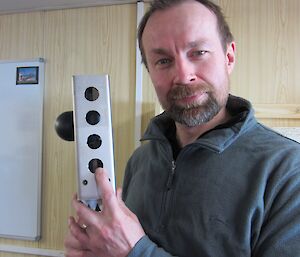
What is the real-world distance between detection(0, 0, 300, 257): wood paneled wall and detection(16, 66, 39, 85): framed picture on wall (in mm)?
71

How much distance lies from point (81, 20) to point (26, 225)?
1.32 m

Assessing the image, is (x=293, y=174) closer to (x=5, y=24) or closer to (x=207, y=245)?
(x=207, y=245)

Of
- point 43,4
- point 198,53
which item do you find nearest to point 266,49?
point 198,53

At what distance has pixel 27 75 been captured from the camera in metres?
1.88

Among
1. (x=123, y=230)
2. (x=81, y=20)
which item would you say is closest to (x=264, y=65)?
(x=81, y=20)

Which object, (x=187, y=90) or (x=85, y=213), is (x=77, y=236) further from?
(x=187, y=90)

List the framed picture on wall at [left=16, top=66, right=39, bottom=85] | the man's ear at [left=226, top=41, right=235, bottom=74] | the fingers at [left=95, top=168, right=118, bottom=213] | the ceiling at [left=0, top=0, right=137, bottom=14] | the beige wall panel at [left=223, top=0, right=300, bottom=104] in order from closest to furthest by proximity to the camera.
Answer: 1. the fingers at [left=95, top=168, right=118, bottom=213]
2. the man's ear at [left=226, top=41, right=235, bottom=74]
3. the beige wall panel at [left=223, top=0, right=300, bottom=104]
4. the ceiling at [left=0, top=0, right=137, bottom=14]
5. the framed picture on wall at [left=16, top=66, right=39, bottom=85]

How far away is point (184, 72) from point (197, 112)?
96 mm

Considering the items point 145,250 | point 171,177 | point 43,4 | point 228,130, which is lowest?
point 145,250

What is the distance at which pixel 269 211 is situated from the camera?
55 centimetres

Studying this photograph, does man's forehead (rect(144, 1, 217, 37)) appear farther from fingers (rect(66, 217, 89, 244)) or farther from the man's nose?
fingers (rect(66, 217, 89, 244))

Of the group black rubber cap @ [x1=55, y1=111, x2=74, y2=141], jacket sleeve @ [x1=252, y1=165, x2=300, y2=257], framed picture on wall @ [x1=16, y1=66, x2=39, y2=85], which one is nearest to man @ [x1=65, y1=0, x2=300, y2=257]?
jacket sleeve @ [x1=252, y1=165, x2=300, y2=257]

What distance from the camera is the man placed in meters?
0.52

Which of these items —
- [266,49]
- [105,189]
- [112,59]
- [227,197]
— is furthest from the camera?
[112,59]
